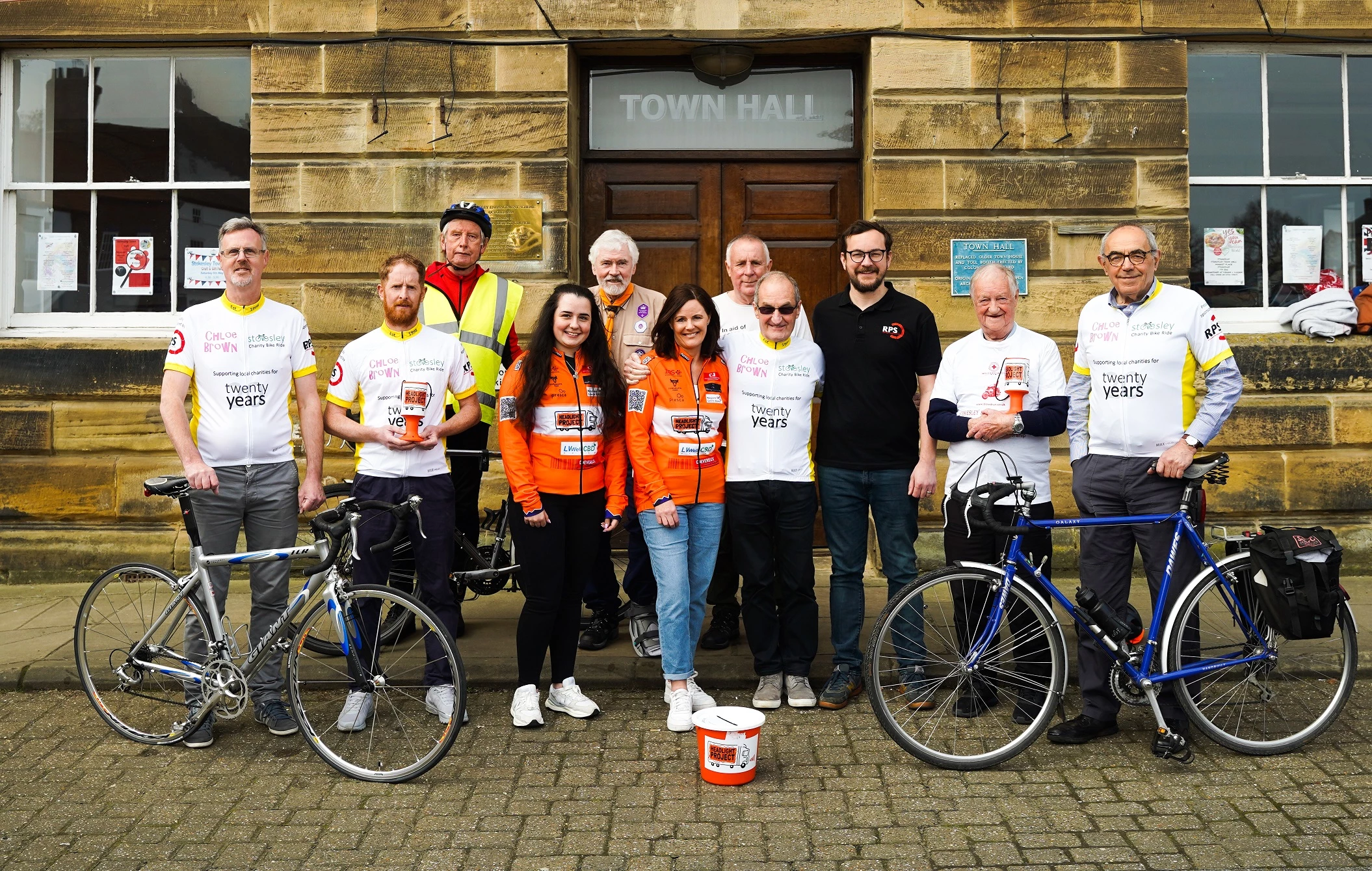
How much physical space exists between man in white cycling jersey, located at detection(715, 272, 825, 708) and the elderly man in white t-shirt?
577 mm

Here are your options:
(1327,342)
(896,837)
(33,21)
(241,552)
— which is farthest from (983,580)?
(33,21)

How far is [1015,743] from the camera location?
4246mm

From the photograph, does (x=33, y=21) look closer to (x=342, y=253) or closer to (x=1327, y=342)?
(x=342, y=253)

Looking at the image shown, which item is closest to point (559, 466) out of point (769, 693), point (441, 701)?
point (441, 701)

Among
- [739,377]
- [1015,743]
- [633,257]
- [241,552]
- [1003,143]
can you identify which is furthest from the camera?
[1003,143]

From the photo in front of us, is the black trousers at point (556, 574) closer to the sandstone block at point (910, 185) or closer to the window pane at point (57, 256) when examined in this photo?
the sandstone block at point (910, 185)

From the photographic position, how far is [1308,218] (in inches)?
309

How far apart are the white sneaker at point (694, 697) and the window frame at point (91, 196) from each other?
4.87 m

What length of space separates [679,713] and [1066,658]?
1.52 m

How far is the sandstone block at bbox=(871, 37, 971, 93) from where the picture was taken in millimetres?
7441

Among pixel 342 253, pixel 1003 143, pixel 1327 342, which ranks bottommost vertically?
pixel 1327 342

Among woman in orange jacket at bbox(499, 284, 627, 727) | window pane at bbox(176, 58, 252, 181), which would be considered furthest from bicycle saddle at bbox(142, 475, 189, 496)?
window pane at bbox(176, 58, 252, 181)

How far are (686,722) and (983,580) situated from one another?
4.29 feet

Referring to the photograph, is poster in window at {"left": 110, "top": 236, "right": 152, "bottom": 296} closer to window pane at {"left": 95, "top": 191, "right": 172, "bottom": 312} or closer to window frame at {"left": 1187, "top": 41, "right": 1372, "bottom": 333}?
window pane at {"left": 95, "top": 191, "right": 172, "bottom": 312}
